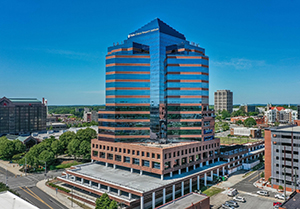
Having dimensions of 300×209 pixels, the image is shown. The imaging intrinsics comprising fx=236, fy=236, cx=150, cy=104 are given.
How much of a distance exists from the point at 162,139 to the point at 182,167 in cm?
1677

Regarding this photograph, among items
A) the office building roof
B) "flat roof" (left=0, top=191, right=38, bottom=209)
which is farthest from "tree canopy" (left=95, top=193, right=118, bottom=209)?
the office building roof

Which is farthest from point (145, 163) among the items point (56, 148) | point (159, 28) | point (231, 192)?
point (56, 148)

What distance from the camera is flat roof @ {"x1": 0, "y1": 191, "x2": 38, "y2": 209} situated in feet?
154

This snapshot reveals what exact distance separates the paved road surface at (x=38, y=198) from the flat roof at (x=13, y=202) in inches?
934

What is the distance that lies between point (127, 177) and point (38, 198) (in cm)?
3180

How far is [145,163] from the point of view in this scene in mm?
87625

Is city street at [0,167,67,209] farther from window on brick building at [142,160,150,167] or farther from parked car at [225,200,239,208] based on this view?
parked car at [225,200,239,208]

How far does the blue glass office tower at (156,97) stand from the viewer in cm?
10056

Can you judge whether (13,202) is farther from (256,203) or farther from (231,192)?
(256,203)

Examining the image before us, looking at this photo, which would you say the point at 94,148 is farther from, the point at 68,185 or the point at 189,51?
the point at 189,51

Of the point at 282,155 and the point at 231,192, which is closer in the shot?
the point at 231,192

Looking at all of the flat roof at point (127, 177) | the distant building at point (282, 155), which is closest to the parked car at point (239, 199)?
the flat roof at point (127, 177)

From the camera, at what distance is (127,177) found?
84938mm

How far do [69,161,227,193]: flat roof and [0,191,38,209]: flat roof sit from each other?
3094cm
